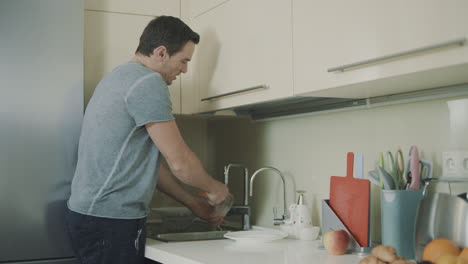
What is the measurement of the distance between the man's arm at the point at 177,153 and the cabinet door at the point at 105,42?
1.97ft

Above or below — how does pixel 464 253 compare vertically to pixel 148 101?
below

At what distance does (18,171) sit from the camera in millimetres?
2064

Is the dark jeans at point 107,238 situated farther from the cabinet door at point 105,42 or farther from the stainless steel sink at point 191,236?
the cabinet door at point 105,42

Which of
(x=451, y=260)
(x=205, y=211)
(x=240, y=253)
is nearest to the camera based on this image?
(x=451, y=260)

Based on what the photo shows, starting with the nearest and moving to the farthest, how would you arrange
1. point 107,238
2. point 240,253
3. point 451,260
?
point 451,260
point 240,253
point 107,238

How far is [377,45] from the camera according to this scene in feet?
4.91

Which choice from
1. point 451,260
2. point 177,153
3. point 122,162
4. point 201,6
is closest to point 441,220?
point 451,260

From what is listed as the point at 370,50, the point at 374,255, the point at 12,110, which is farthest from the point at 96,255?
the point at 370,50

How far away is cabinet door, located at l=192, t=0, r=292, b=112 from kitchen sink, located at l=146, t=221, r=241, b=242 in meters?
0.50

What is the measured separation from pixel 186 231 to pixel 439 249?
3.88 feet

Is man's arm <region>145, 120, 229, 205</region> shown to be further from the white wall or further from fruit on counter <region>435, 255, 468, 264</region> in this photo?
fruit on counter <region>435, 255, 468, 264</region>

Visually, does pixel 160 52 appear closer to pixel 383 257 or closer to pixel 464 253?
pixel 383 257

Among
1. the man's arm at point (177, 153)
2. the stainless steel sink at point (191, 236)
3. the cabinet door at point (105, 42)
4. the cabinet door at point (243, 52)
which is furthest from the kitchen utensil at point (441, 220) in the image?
the cabinet door at point (105, 42)

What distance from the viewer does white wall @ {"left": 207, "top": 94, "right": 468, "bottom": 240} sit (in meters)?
1.77
